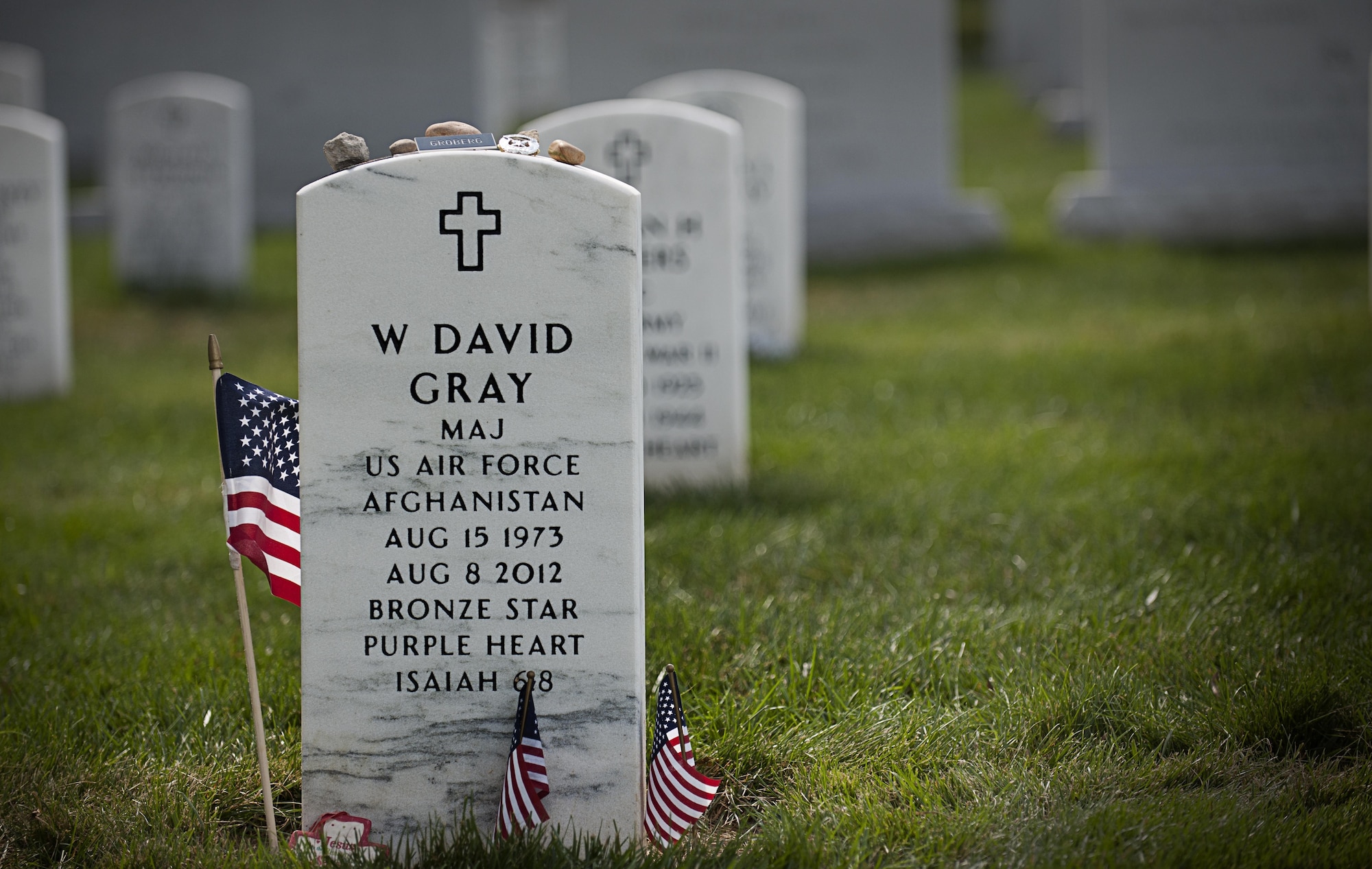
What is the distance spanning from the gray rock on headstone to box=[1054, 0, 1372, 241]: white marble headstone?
47.7 inches

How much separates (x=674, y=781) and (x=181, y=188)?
8.45 m

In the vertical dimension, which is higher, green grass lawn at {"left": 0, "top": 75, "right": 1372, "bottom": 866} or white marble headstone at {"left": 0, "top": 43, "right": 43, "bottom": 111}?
white marble headstone at {"left": 0, "top": 43, "right": 43, "bottom": 111}

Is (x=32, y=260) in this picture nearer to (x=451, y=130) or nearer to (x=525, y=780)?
(x=451, y=130)

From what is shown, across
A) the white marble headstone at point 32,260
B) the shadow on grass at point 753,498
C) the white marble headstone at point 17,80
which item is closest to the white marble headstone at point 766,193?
the shadow on grass at point 753,498

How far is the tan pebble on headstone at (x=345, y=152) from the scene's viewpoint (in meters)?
2.44

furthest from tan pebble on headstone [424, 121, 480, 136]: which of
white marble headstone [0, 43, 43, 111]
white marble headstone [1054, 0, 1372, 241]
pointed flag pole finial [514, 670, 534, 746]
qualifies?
white marble headstone [0, 43, 43, 111]

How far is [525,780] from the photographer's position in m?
2.37

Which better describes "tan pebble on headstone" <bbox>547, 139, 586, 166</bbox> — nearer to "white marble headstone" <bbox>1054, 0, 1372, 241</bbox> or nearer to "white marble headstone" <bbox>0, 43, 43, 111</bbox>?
"white marble headstone" <bbox>1054, 0, 1372, 241</bbox>

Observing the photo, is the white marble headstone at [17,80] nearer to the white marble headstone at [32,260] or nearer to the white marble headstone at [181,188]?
the white marble headstone at [181,188]

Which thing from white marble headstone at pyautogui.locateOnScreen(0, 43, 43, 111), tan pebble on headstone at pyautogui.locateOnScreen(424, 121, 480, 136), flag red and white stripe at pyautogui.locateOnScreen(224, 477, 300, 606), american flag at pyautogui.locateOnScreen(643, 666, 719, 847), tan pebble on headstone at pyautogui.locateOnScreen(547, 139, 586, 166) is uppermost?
tan pebble on headstone at pyautogui.locateOnScreen(424, 121, 480, 136)

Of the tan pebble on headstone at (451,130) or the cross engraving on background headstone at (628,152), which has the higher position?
the tan pebble on headstone at (451,130)

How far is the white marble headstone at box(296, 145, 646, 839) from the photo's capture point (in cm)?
241

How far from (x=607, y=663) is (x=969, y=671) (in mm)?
1052

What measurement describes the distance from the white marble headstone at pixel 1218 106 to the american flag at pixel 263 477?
9589 mm
